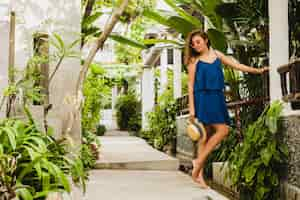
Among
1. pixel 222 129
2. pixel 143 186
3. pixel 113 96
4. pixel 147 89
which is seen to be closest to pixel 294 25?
pixel 222 129

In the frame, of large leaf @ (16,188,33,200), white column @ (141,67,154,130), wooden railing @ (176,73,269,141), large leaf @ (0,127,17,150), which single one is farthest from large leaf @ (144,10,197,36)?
white column @ (141,67,154,130)

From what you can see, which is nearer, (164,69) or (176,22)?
(176,22)

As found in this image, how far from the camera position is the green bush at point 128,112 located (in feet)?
57.9

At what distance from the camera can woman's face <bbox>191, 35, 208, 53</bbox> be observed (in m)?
3.49

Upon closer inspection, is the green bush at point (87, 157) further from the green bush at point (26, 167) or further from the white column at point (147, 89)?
the white column at point (147, 89)

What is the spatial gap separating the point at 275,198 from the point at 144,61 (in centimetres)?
1176

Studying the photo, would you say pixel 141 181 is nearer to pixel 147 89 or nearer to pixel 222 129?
pixel 222 129

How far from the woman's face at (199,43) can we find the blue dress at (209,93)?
92 millimetres

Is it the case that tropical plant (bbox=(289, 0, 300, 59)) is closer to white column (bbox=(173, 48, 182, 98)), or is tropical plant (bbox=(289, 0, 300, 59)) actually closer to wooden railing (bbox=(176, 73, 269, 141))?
wooden railing (bbox=(176, 73, 269, 141))

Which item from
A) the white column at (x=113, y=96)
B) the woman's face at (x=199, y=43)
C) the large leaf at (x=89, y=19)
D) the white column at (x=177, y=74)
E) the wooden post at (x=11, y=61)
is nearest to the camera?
the woman's face at (x=199, y=43)

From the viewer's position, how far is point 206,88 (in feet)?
11.3

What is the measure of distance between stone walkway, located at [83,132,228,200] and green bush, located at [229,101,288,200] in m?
0.37

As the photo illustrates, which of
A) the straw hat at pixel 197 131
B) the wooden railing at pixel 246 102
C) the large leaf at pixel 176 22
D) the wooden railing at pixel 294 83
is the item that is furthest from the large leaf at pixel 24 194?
the large leaf at pixel 176 22

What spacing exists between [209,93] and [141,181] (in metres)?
2.66
